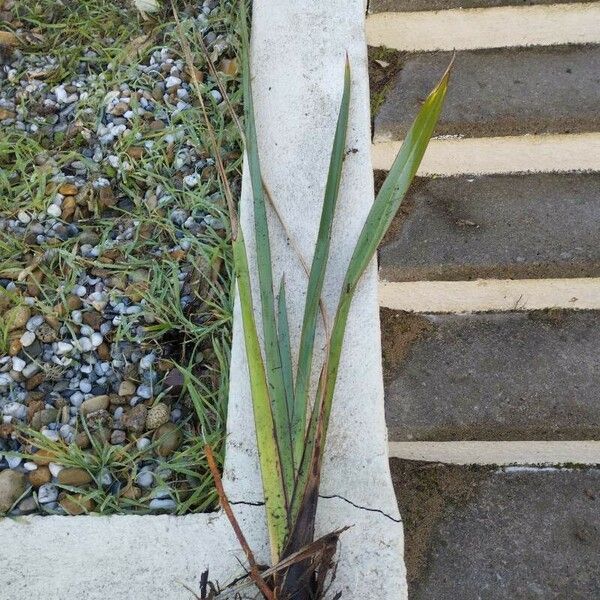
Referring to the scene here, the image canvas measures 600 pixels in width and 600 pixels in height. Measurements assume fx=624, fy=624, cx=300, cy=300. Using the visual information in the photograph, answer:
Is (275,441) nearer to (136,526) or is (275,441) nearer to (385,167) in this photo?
(136,526)

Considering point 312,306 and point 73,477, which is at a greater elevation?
point 312,306

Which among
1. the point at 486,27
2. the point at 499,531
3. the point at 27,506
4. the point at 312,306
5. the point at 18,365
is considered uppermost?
A: the point at 486,27

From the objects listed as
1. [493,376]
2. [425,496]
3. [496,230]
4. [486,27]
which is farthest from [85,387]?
[486,27]

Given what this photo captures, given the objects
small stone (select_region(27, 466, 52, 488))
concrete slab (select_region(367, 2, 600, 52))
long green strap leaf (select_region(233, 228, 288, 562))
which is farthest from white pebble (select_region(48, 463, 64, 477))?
concrete slab (select_region(367, 2, 600, 52))

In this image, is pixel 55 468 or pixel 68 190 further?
pixel 68 190

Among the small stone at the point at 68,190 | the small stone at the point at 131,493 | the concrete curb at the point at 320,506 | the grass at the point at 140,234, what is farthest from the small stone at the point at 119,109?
the small stone at the point at 131,493

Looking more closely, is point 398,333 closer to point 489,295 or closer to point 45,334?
point 489,295

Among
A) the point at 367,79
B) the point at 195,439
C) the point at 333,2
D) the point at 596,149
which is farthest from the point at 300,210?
the point at 596,149

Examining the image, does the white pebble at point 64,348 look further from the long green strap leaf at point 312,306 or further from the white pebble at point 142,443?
the long green strap leaf at point 312,306
